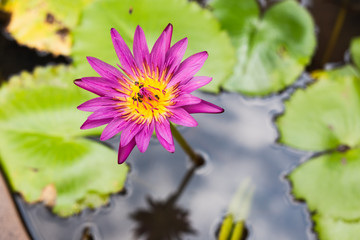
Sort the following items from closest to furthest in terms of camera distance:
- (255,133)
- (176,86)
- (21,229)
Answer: (176,86) < (21,229) < (255,133)

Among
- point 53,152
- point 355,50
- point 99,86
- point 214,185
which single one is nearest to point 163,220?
point 214,185

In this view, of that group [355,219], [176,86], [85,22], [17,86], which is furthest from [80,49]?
[355,219]

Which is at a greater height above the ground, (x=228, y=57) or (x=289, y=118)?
(x=228, y=57)

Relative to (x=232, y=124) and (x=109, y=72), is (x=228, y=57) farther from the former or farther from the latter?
(x=109, y=72)

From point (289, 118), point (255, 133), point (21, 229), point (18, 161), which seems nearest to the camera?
point (21, 229)

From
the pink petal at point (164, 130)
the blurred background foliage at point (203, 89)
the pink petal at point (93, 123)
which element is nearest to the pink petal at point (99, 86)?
the pink petal at point (93, 123)

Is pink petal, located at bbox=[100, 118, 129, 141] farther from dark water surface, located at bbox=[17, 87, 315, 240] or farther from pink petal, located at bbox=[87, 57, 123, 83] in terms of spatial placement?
dark water surface, located at bbox=[17, 87, 315, 240]

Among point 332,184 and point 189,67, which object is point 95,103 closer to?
point 189,67

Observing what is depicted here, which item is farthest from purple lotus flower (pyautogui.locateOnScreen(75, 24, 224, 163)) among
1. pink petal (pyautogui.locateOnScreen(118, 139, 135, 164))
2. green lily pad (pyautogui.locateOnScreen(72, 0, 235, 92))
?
green lily pad (pyautogui.locateOnScreen(72, 0, 235, 92))
